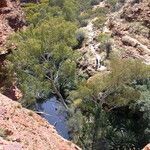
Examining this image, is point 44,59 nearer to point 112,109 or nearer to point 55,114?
point 55,114

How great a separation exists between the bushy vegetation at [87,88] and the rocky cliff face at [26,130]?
8172 millimetres

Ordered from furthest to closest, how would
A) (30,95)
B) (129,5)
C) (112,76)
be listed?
1. (129,5)
2. (30,95)
3. (112,76)

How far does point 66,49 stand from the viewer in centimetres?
3209

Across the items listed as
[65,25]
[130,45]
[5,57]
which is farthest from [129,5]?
[5,57]

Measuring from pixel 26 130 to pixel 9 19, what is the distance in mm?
22248

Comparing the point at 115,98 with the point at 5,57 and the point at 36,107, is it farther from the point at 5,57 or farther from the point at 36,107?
the point at 5,57

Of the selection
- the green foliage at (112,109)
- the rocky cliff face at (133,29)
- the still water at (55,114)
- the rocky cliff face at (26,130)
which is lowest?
the still water at (55,114)

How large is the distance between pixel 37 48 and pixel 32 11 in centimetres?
3231

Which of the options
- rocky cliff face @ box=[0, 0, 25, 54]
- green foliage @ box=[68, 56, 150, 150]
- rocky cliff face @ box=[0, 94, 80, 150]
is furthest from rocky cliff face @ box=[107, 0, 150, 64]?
rocky cliff face @ box=[0, 94, 80, 150]

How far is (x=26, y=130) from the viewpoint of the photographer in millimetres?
16500

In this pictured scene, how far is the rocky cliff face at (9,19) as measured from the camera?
35625 mm

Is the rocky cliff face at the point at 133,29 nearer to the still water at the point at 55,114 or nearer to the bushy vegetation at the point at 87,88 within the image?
the bushy vegetation at the point at 87,88

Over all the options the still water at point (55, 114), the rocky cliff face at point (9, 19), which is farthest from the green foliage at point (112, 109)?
the rocky cliff face at point (9, 19)

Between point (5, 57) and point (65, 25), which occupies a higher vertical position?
point (65, 25)
